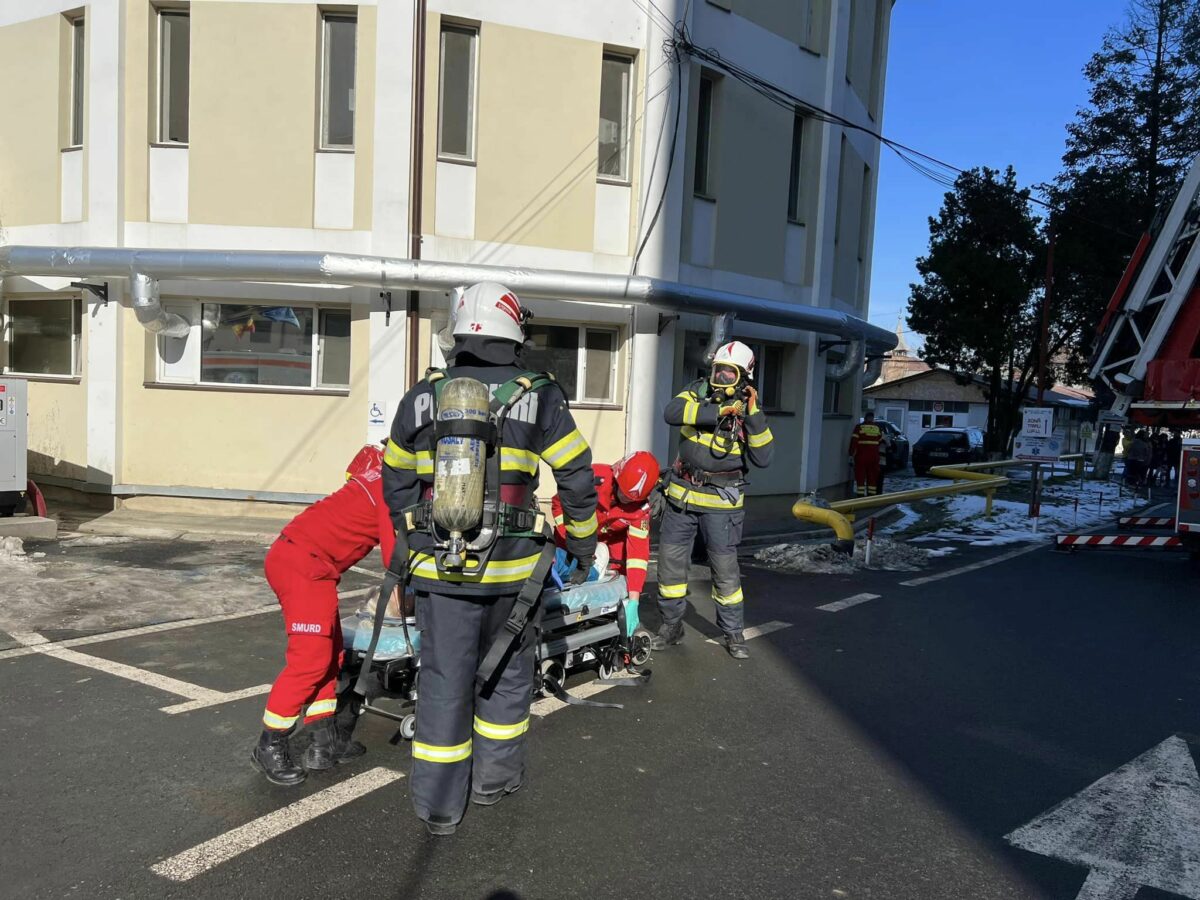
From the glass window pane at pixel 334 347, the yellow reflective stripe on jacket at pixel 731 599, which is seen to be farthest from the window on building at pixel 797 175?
the yellow reflective stripe on jacket at pixel 731 599

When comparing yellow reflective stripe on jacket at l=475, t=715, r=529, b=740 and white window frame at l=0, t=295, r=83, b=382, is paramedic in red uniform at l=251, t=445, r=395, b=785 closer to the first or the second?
yellow reflective stripe on jacket at l=475, t=715, r=529, b=740

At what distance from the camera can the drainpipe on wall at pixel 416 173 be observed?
426 inches

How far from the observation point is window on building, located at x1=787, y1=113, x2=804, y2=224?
14.1 metres

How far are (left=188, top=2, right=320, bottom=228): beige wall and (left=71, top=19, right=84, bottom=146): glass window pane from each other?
183cm

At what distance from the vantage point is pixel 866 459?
16.9m

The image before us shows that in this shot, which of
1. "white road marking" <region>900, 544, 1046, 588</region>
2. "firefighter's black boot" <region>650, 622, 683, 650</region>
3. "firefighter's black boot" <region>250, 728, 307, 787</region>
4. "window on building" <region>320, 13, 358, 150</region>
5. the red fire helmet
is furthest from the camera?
"window on building" <region>320, 13, 358, 150</region>

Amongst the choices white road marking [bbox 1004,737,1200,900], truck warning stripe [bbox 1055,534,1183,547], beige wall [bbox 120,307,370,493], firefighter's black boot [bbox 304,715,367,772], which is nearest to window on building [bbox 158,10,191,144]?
beige wall [bbox 120,307,370,493]

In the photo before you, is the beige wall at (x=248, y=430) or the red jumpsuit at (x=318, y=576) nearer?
the red jumpsuit at (x=318, y=576)

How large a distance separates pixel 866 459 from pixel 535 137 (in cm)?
896

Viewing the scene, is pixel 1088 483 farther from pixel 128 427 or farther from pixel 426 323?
pixel 128 427

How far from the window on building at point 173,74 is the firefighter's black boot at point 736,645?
30.9 ft

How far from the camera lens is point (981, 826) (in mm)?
3760

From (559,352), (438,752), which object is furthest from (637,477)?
(559,352)

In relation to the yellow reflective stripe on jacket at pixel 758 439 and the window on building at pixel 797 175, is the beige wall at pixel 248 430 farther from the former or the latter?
the window on building at pixel 797 175
